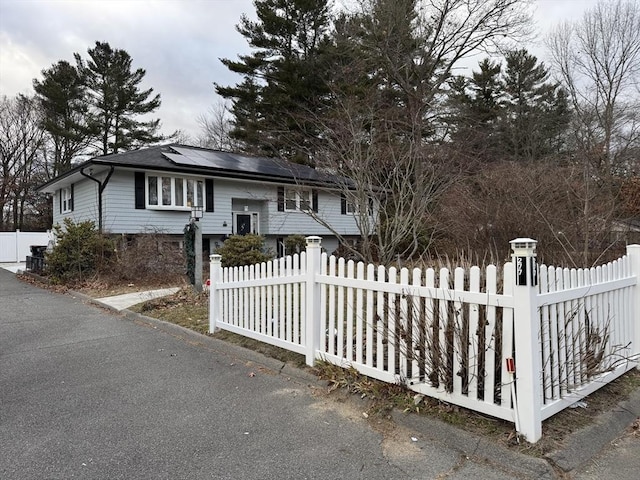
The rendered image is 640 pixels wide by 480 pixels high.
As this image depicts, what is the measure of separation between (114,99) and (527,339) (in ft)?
103

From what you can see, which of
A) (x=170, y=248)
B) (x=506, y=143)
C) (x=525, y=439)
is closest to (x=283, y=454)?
(x=525, y=439)

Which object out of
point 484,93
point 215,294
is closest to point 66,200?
point 215,294

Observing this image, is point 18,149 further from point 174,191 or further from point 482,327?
point 482,327

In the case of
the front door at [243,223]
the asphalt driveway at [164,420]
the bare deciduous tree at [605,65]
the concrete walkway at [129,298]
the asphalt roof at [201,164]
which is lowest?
the asphalt driveway at [164,420]

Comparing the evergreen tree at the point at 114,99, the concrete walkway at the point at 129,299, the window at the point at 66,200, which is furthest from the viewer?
the evergreen tree at the point at 114,99

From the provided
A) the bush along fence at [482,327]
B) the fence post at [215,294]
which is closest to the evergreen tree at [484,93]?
the fence post at [215,294]

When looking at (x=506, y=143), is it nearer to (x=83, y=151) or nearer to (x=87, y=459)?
(x=87, y=459)

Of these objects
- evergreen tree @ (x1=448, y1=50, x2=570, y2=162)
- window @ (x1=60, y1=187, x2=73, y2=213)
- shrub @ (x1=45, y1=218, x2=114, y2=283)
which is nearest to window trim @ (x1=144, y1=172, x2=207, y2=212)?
A: shrub @ (x1=45, y1=218, x2=114, y2=283)

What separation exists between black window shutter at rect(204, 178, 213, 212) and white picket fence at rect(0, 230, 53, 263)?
→ 412 inches

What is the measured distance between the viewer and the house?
1449 cm

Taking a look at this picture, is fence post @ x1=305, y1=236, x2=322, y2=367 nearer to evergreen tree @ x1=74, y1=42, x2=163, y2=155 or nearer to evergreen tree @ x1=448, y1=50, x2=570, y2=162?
evergreen tree @ x1=448, y1=50, x2=570, y2=162

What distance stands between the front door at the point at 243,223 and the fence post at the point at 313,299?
1441 cm

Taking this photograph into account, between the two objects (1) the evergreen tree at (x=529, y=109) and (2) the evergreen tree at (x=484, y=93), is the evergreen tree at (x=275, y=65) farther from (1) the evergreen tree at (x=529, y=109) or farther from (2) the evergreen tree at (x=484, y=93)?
(1) the evergreen tree at (x=529, y=109)

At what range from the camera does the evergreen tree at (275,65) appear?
75.4ft
